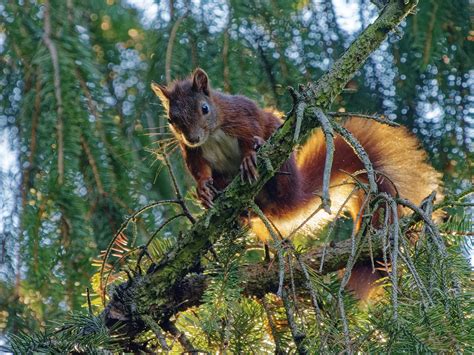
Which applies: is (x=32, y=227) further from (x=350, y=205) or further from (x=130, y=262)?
(x=350, y=205)

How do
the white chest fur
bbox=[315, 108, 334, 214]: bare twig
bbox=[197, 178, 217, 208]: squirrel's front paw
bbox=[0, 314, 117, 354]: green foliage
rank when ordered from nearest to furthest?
bbox=[315, 108, 334, 214]: bare twig < bbox=[0, 314, 117, 354]: green foliage < bbox=[197, 178, 217, 208]: squirrel's front paw < the white chest fur

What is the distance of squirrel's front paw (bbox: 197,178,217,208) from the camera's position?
1.82 m

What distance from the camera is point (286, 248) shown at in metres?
1.09

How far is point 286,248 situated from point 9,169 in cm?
86

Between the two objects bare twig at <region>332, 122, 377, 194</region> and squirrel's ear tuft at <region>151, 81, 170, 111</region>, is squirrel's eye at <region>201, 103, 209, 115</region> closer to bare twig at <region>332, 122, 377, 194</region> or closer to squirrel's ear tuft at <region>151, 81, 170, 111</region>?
squirrel's ear tuft at <region>151, 81, 170, 111</region>

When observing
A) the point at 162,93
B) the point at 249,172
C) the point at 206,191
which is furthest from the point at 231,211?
the point at 162,93

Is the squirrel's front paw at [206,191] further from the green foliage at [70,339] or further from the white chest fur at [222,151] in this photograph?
the green foliage at [70,339]

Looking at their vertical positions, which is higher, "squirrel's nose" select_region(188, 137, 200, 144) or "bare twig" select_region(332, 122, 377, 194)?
"squirrel's nose" select_region(188, 137, 200, 144)

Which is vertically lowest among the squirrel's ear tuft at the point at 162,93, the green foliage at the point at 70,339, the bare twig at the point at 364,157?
the green foliage at the point at 70,339

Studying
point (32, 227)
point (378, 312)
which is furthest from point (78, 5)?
point (378, 312)

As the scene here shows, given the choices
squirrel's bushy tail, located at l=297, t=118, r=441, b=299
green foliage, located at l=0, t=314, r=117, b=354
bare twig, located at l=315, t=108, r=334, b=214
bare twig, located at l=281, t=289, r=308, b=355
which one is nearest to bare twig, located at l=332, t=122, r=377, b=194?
bare twig, located at l=315, t=108, r=334, b=214

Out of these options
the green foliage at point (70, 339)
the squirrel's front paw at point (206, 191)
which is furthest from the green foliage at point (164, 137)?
the squirrel's front paw at point (206, 191)

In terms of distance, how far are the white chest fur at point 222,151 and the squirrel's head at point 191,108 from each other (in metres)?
0.03

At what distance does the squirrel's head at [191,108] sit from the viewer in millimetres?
1937
